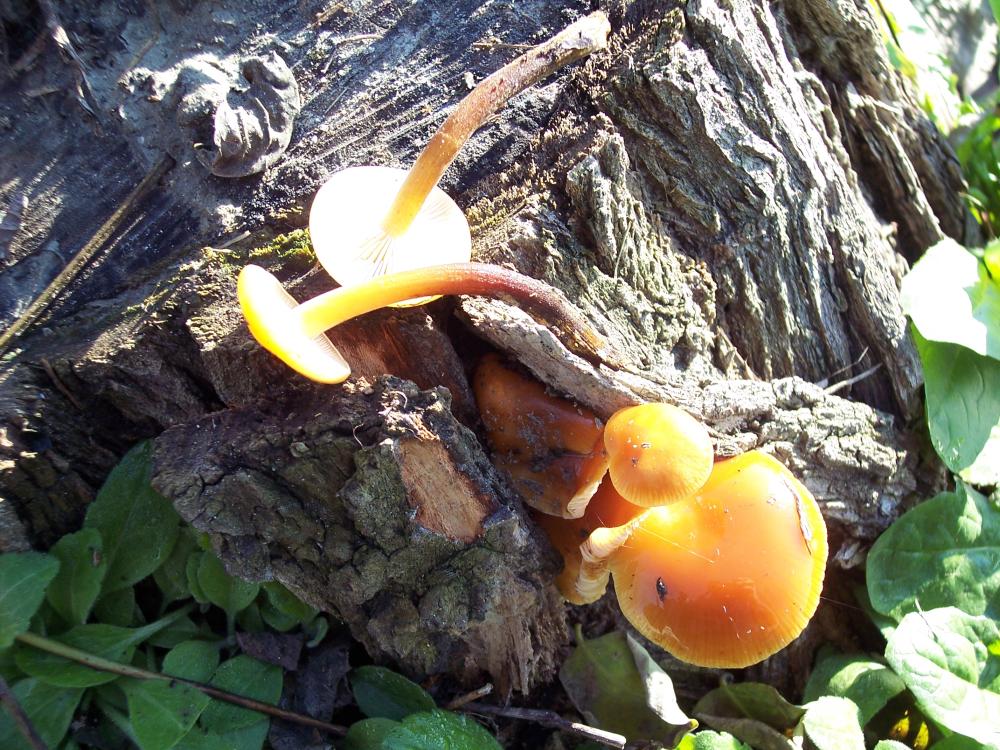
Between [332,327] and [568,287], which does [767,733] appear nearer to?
[568,287]

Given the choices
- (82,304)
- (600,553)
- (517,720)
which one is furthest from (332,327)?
(517,720)

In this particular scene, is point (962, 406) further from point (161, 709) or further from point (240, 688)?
point (161, 709)

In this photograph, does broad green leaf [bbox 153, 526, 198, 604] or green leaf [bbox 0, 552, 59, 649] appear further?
broad green leaf [bbox 153, 526, 198, 604]

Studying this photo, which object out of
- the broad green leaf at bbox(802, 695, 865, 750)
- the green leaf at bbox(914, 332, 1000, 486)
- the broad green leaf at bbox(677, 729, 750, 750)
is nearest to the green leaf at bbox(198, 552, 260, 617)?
the broad green leaf at bbox(677, 729, 750, 750)

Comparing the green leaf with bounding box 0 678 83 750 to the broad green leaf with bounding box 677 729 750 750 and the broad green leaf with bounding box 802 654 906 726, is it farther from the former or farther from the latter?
the broad green leaf with bounding box 802 654 906 726

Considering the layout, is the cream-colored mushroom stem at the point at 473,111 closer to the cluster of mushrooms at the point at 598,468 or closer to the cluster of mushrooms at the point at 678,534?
the cluster of mushrooms at the point at 598,468

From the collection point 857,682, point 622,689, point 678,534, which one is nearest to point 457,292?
point 678,534
